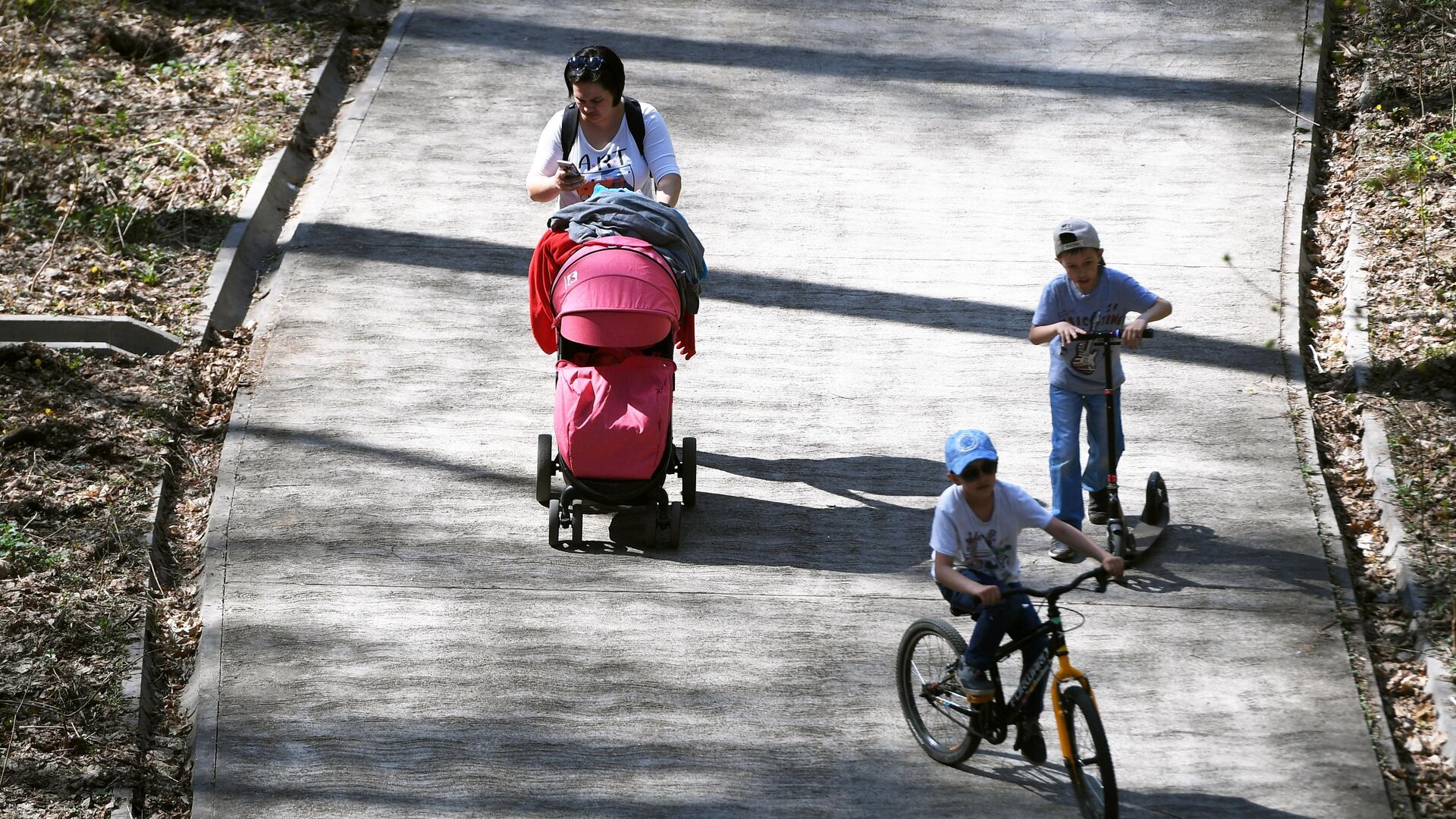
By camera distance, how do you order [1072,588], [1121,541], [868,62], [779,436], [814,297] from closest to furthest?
1. [1072,588]
2. [1121,541]
3. [779,436]
4. [814,297]
5. [868,62]

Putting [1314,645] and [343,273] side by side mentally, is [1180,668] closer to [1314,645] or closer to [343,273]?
[1314,645]

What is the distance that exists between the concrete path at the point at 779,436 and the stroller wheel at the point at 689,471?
0.48 ft

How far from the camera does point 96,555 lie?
6441mm

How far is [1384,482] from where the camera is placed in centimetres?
671

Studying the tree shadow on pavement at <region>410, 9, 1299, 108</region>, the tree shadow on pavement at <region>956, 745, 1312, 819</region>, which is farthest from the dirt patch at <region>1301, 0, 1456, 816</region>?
the tree shadow on pavement at <region>410, 9, 1299, 108</region>

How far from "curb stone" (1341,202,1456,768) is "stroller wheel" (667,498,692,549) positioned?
10.9 ft

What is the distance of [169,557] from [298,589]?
80cm

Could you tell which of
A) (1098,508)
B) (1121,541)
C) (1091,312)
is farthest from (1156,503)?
(1091,312)

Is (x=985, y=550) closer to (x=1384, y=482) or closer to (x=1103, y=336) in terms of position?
(x=1103, y=336)

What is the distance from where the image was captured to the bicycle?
4633 millimetres

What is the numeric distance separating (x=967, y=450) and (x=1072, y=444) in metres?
1.59

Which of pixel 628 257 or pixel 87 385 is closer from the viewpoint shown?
pixel 628 257

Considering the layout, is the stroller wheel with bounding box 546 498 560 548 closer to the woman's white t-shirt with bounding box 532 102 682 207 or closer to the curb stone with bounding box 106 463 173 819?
the woman's white t-shirt with bounding box 532 102 682 207

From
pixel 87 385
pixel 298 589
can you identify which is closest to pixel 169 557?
pixel 298 589
